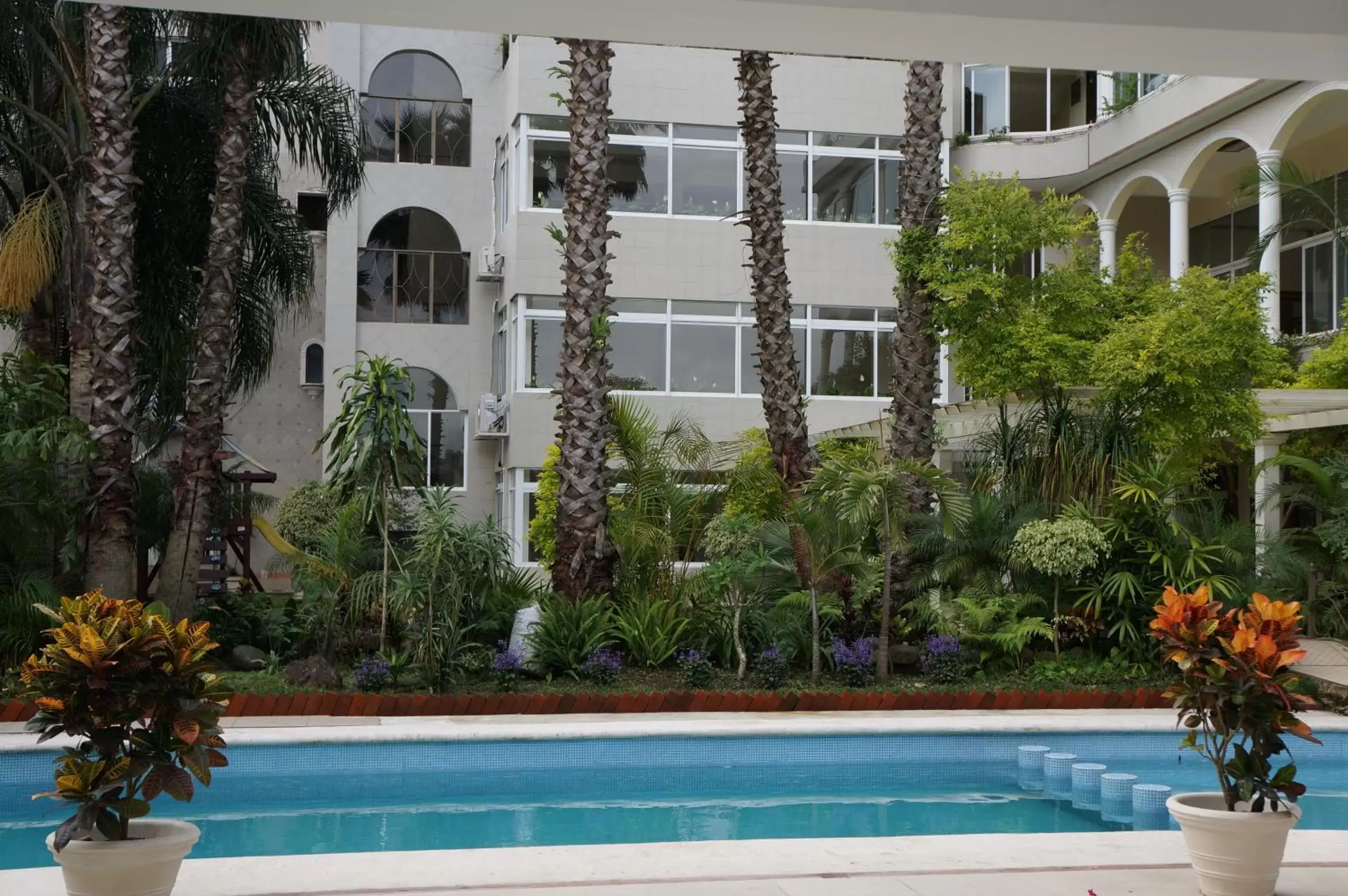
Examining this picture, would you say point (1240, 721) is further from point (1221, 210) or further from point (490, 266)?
point (490, 266)

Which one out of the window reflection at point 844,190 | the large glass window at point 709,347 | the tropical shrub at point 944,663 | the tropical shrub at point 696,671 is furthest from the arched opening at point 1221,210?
the tropical shrub at point 696,671

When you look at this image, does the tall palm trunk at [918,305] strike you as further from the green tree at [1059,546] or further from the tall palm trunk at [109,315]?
the tall palm trunk at [109,315]

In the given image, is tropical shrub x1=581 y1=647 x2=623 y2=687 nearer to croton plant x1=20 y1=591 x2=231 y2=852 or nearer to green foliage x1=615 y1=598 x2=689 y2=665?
green foliage x1=615 y1=598 x2=689 y2=665

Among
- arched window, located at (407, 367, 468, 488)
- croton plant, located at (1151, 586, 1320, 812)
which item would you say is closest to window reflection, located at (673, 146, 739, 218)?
arched window, located at (407, 367, 468, 488)

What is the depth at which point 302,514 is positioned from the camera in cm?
2052

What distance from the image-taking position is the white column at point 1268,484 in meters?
15.3

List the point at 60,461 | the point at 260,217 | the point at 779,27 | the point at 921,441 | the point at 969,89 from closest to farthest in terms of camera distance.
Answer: the point at 779,27 → the point at 60,461 → the point at 921,441 → the point at 260,217 → the point at 969,89

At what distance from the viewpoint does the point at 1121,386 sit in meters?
12.7

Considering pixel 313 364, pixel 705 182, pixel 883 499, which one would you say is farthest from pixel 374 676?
pixel 313 364

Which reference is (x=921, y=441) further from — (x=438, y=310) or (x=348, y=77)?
(x=348, y=77)

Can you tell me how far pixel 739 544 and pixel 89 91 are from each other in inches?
286

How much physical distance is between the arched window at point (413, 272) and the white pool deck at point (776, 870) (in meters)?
18.3

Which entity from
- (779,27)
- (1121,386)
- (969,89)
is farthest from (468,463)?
(779,27)

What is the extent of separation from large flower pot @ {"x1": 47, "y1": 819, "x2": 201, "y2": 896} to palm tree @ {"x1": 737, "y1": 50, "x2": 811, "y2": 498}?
29.1ft
